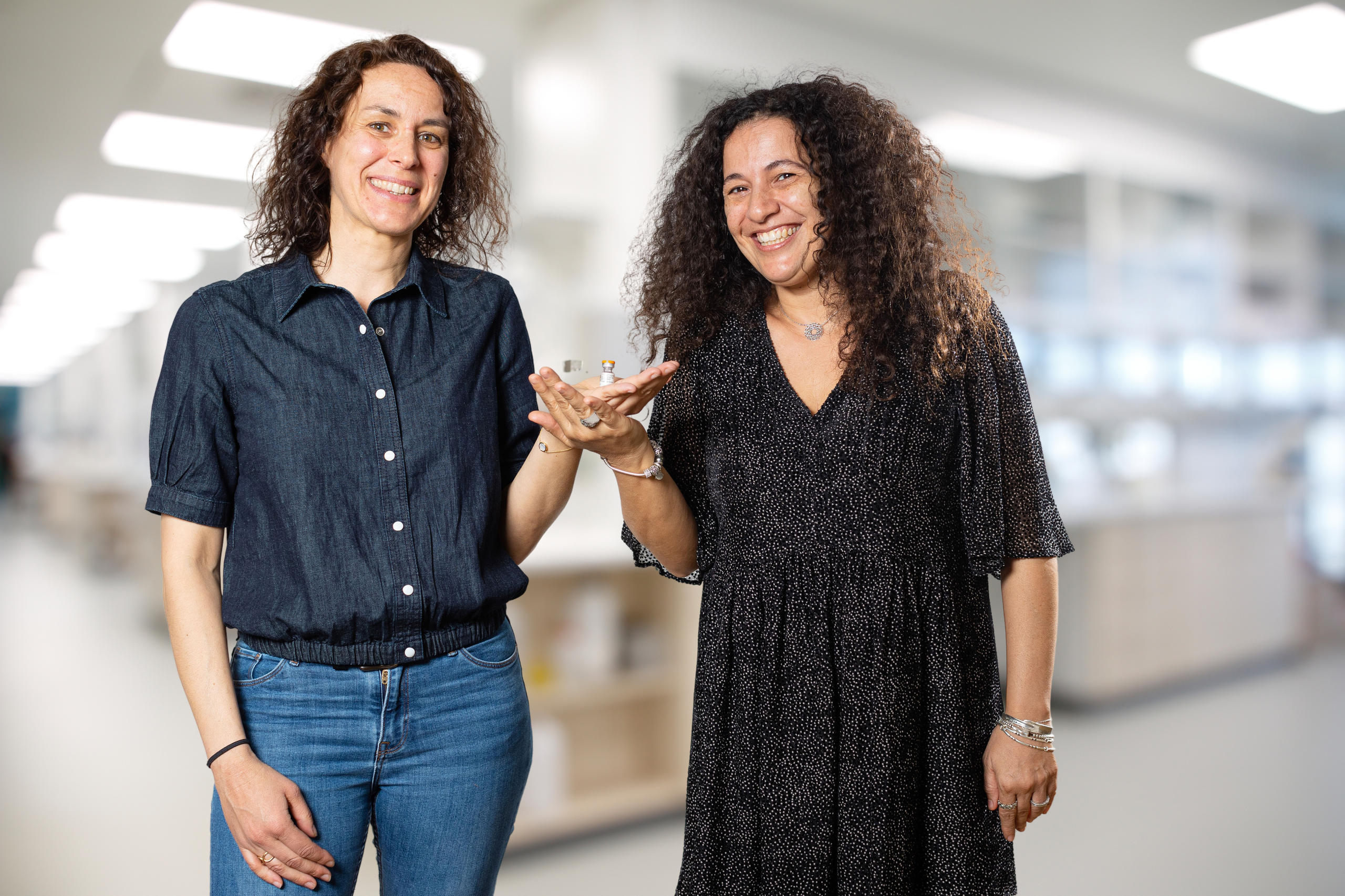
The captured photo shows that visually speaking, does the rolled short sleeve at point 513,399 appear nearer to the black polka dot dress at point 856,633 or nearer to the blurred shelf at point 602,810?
the black polka dot dress at point 856,633

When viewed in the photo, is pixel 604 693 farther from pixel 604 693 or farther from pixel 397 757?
pixel 397 757

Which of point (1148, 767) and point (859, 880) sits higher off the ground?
point (859, 880)

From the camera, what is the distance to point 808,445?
1.12 metres

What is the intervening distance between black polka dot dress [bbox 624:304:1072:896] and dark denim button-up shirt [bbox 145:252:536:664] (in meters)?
0.31

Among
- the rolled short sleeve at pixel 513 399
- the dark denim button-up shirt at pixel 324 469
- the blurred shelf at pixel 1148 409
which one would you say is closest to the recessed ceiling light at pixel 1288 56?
the blurred shelf at pixel 1148 409

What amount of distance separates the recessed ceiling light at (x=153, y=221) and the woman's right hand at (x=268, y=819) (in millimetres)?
1749

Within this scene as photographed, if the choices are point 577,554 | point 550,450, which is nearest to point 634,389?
point 550,450

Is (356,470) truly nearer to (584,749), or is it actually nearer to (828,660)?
(828,660)

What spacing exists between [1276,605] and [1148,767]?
1.46 metres

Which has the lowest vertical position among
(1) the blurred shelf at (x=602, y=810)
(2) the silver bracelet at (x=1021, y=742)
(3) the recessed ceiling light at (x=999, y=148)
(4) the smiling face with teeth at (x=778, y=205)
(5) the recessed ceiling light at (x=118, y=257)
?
(1) the blurred shelf at (x=602, y=810)

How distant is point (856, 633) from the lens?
3.56 feet

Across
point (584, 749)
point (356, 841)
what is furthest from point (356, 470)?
point (584, 749)

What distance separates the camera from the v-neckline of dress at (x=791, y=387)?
3.67 feet

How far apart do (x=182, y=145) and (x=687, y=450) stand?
1828 millimetres
